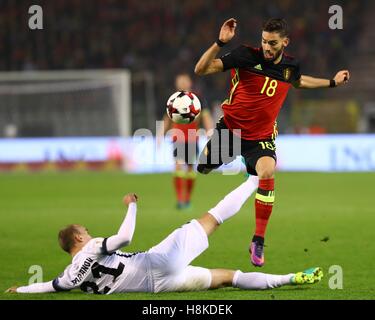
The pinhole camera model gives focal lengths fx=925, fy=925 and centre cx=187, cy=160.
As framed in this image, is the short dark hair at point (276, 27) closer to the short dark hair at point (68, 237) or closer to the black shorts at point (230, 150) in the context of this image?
the black shorts at point (230, 150)

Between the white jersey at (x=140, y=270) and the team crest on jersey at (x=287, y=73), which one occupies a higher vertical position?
the team crest on jersey at (x=287, y=73)

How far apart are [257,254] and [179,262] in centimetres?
108

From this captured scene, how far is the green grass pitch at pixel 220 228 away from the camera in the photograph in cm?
855

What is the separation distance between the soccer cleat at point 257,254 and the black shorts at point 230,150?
0.82 meters

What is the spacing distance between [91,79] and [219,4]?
240 inches

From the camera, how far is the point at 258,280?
765 centimetres

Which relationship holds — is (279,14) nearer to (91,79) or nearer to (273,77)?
(91,79)

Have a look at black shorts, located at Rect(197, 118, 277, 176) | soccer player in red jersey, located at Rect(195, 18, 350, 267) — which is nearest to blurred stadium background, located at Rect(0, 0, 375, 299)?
black shorts, located at Rect(197, 118, 277, 176)

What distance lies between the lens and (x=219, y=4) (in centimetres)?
2897

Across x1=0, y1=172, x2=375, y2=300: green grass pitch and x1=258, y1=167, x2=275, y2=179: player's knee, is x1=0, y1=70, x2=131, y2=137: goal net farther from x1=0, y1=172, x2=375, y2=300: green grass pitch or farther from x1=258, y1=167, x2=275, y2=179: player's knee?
x1=258, y1=167, x2=275, y2=179: player's knee
